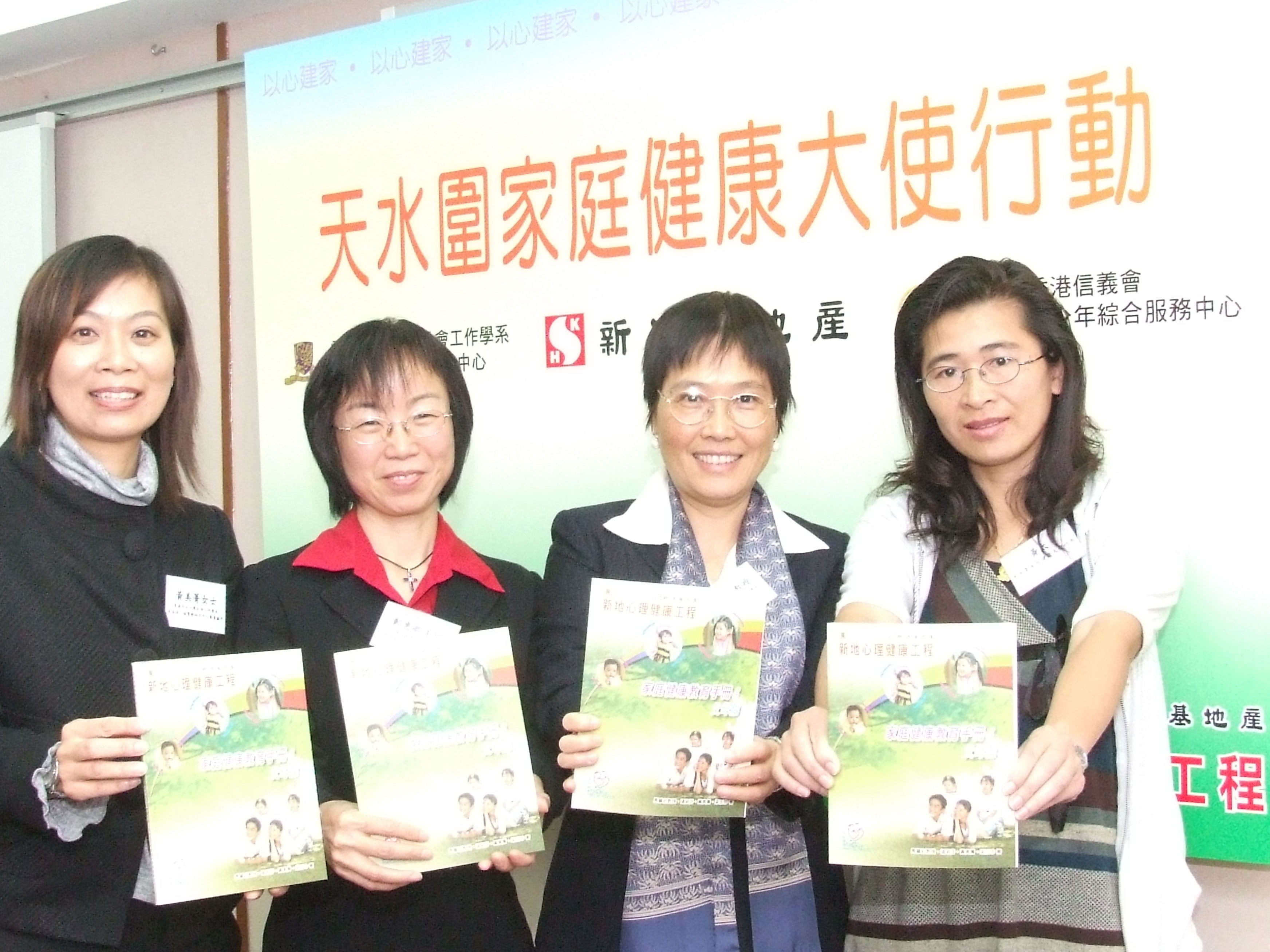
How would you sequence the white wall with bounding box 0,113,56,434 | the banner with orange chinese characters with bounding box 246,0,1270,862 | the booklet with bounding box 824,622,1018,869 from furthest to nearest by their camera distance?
the white wall with bounding box 0,113,56,434
the banner with orange chinese characters with bounding box 246,0,1270,862
the booklet with bounding box 824,622,1018,869

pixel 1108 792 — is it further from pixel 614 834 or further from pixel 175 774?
pixel 175 774

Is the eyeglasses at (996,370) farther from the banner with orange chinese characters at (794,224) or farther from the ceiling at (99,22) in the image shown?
the ceiling at (99,22)

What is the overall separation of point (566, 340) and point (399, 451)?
920 mm

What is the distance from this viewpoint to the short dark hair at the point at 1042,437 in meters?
1.72

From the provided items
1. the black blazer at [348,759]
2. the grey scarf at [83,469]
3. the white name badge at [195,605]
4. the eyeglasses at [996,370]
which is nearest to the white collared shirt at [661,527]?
the black blazer at [348,759]

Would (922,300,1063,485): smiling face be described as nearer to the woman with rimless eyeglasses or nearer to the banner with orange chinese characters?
the woman with rimless eyeglasses

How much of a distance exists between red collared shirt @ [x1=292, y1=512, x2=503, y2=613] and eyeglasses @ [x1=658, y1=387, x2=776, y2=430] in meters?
0.40

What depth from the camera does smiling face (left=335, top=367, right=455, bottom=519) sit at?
1.81 metres

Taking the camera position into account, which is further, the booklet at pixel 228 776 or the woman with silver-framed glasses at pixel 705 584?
the woman with silver-framed glasses at pixel 705 584

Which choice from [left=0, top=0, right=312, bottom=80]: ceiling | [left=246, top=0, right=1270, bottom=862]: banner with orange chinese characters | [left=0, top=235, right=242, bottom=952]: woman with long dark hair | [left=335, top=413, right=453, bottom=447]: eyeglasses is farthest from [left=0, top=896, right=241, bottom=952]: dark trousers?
[left=0, top=0, right=312, bottom=80]: ceiling

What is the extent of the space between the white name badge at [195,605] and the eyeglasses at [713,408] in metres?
0.77

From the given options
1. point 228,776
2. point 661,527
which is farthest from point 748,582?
point 228,776

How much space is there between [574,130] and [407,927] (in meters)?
1.72

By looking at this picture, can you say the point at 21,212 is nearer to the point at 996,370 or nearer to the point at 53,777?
the point at 53,777
